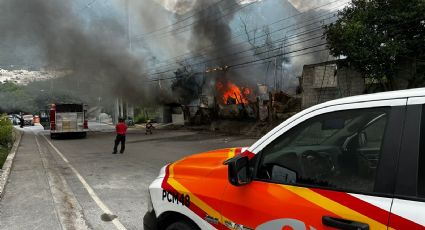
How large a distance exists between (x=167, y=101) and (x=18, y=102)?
55730 millimetres

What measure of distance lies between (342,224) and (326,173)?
36 cm

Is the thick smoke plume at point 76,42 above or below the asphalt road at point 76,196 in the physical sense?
above

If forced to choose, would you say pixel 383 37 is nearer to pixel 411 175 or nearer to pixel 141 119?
pixel 411 175

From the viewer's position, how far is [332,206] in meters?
2.05

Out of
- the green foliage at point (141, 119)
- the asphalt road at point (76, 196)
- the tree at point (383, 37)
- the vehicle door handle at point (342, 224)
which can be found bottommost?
the asphalt road at point (76, 196)

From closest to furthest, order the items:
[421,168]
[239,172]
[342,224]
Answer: [421,168], [342,224], [239,172]

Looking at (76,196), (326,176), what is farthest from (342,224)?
(76,196)

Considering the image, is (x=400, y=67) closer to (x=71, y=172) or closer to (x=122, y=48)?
(x=71, y=172)

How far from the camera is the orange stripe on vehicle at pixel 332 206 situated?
1875 millimetres

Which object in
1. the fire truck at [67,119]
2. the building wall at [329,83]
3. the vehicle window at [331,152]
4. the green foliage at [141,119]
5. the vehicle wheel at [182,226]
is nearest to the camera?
the vehicle window at [331,152]

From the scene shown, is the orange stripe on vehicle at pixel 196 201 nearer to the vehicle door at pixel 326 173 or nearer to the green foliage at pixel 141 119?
the vehicle door at pixel 326 173

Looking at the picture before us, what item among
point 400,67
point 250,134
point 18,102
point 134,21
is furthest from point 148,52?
point 18,102

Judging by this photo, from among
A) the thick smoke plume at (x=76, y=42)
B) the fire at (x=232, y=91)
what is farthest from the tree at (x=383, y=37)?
the thick smoke plume at (x=76, y=42)

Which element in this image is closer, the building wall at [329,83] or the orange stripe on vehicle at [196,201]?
the orange stripe on vehicle at [196,201]
